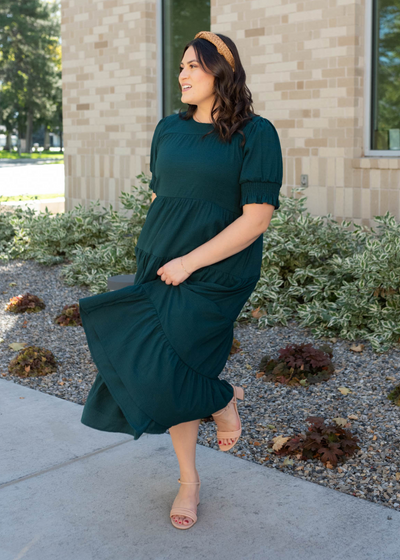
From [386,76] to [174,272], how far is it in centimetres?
525

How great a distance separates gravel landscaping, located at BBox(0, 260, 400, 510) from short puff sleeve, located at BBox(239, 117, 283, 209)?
4.54ft

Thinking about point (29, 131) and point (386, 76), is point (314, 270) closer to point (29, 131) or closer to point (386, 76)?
point (386, 76)

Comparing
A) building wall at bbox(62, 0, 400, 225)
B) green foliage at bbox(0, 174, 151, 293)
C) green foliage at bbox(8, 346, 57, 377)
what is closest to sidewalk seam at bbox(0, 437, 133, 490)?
green foliage at bbox(8, 346, 57, 377)

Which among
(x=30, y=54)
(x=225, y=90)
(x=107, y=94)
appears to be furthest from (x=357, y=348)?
(x=30, y=54)

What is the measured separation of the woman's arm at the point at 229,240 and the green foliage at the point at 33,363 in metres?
2.49

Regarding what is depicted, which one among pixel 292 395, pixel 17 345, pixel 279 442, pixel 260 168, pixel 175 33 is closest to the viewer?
pixel 260 168

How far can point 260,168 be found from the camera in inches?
102

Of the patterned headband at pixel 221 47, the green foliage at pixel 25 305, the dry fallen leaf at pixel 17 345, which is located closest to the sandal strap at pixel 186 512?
the patterned headband at pixel 221 47

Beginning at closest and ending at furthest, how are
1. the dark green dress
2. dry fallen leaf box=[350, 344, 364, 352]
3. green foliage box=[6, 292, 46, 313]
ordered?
the dark green dress → dry fallen leaf box=[350, 344, 364, 352] → green foliage box=[6, 292, 46, 313]

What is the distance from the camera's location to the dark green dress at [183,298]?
2.58 m

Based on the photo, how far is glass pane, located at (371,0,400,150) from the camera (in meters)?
6.96

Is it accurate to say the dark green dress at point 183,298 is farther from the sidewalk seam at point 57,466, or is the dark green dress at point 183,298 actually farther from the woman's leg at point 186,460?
the sidewalk seam at point 57,466

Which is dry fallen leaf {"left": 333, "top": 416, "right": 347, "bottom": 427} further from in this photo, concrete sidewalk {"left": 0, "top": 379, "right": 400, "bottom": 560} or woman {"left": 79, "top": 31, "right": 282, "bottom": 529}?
woman {"left": 79, "top": 31, "right": 282, "bottom": 529}

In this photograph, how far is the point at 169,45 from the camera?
9016 millimetres
